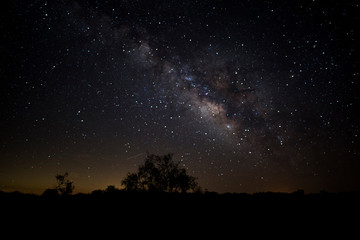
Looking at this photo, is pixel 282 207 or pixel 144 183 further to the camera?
pixel 144 183

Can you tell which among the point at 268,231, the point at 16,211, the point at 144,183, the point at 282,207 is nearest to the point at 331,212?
the point at 282,207

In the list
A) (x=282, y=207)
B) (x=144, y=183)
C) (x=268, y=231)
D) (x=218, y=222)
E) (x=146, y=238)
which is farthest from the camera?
(x=144, y=183)

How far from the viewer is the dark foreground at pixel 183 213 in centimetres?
600

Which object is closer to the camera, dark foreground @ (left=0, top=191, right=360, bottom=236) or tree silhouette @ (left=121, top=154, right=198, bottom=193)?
dark foreground @ (left=0, top=191, right=360, bottom=236)

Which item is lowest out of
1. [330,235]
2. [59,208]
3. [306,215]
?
[330,235]

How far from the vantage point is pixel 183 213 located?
704cm

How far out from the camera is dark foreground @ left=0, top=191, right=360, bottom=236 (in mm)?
6004

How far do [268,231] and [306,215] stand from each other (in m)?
1.81

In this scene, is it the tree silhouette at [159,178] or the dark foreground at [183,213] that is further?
the tree silhouette at [159,178]

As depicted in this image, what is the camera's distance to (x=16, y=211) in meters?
6.28

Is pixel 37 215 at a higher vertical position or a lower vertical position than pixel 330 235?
higher

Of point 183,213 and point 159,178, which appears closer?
point 183,213

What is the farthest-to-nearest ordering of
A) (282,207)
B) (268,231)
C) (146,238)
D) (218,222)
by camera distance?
(282,207), (218,222), (268,231), (146,238)

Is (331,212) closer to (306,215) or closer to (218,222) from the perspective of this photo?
(306,215)
